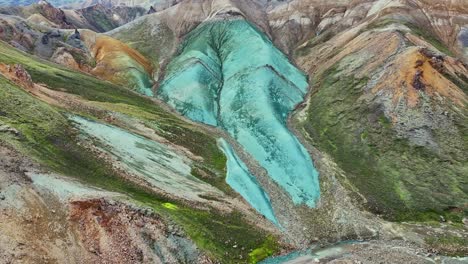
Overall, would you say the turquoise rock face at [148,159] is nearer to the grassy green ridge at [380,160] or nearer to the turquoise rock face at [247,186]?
the turquoise rock face at [247,186]

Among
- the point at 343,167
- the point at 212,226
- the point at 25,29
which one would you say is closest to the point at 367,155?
the point at 343,167

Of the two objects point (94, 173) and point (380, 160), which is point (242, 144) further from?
point (94, 173)

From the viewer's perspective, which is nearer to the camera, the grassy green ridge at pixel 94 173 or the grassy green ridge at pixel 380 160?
the grassy green ridge at pixel 94 173

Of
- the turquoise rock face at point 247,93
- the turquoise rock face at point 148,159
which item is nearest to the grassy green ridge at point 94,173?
the turquoise rock face at point 148,159

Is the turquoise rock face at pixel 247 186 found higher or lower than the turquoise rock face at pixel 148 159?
lower

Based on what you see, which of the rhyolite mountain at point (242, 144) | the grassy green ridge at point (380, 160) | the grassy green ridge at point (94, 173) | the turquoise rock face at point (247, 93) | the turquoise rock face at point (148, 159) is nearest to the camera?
the rhyolite mountain at point (242, 144)
